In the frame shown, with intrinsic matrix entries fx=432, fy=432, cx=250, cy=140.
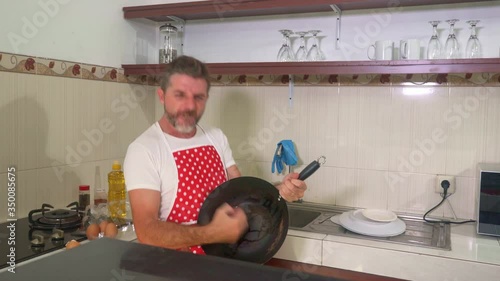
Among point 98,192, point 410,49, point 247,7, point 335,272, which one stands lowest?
point 335,272

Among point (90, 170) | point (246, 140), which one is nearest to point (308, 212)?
point (246, 140)

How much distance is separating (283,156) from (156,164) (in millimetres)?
944

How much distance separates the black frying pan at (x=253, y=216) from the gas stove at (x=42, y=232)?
59 cm

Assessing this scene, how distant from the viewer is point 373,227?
1.62m

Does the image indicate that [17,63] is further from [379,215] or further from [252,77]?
[379,215]

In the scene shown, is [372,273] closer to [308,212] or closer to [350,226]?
[350,226]

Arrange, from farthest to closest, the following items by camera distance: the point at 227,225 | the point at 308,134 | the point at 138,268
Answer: the point at 308,134
the point at 227,225
the point at 138,268

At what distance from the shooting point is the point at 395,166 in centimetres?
191

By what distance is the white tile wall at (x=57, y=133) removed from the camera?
1.55 m

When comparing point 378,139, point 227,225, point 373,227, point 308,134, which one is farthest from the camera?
point 308,134

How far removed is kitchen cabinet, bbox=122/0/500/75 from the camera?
157 cm

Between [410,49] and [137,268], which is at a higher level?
[410,49]

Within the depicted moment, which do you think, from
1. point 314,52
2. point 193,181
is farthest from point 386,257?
point 314,52

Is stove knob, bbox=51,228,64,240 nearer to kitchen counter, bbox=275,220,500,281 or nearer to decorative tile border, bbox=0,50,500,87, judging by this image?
decorative tile border, bbox=0,50,500,87
